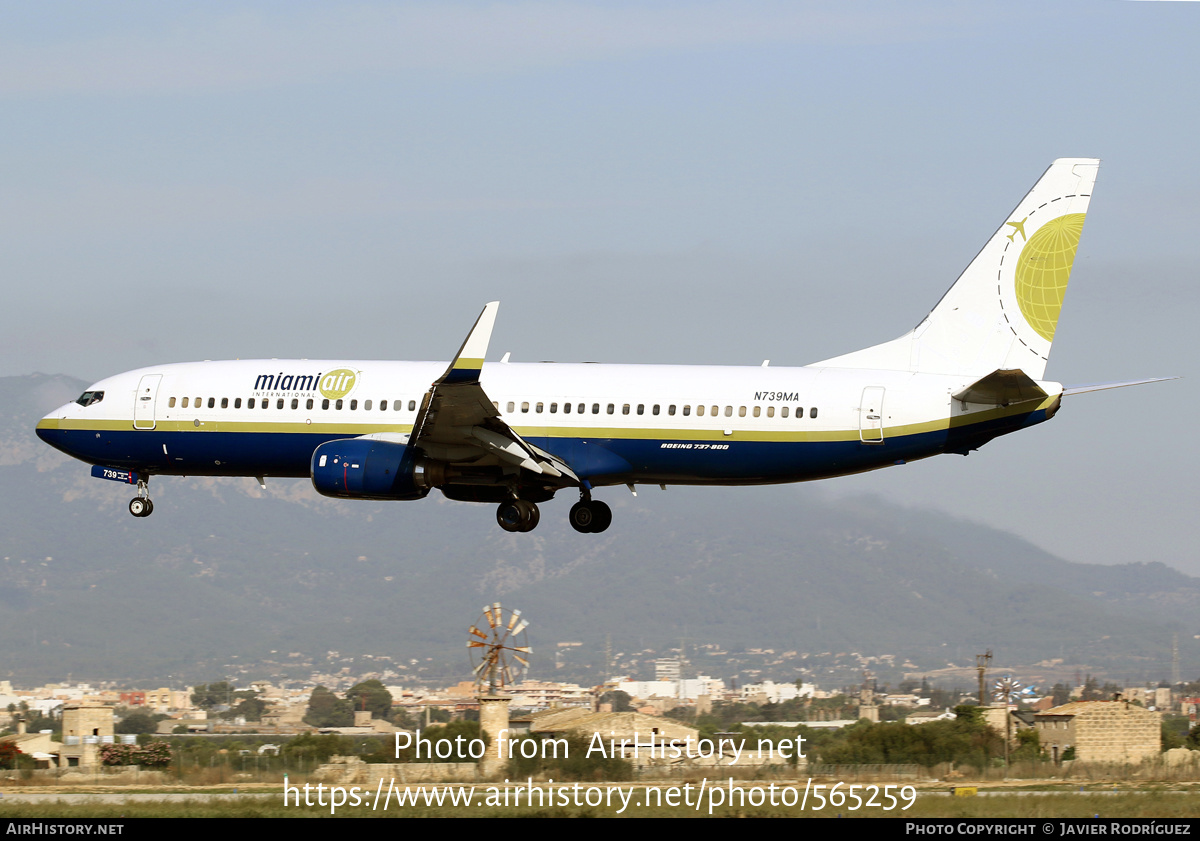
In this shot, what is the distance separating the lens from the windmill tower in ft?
161

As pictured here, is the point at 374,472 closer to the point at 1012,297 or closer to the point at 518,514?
the point at 518,514

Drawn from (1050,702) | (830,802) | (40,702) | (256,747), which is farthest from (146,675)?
(830,802)

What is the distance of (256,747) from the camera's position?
55969 millimetres

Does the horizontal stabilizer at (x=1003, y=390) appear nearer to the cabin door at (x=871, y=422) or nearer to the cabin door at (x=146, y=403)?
the cabin door at (x=871, y=422)

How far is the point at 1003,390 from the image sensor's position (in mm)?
40375

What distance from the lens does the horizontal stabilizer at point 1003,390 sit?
39616mm

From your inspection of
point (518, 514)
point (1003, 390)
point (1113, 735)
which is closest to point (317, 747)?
point (518, 514)

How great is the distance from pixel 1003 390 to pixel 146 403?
2644 centimetres

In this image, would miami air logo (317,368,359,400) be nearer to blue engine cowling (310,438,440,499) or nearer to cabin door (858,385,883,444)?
blue engine cowling (310,438,440,499)

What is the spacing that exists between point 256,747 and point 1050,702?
7553cm

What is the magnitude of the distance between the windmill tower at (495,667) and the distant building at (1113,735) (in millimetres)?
19209

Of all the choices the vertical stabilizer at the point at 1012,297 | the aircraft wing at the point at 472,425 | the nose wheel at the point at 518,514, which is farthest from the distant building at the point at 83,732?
the vertical stabilizer at the point at 1012,297

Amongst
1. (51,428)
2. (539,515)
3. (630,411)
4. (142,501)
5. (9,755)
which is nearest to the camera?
(630,411)
